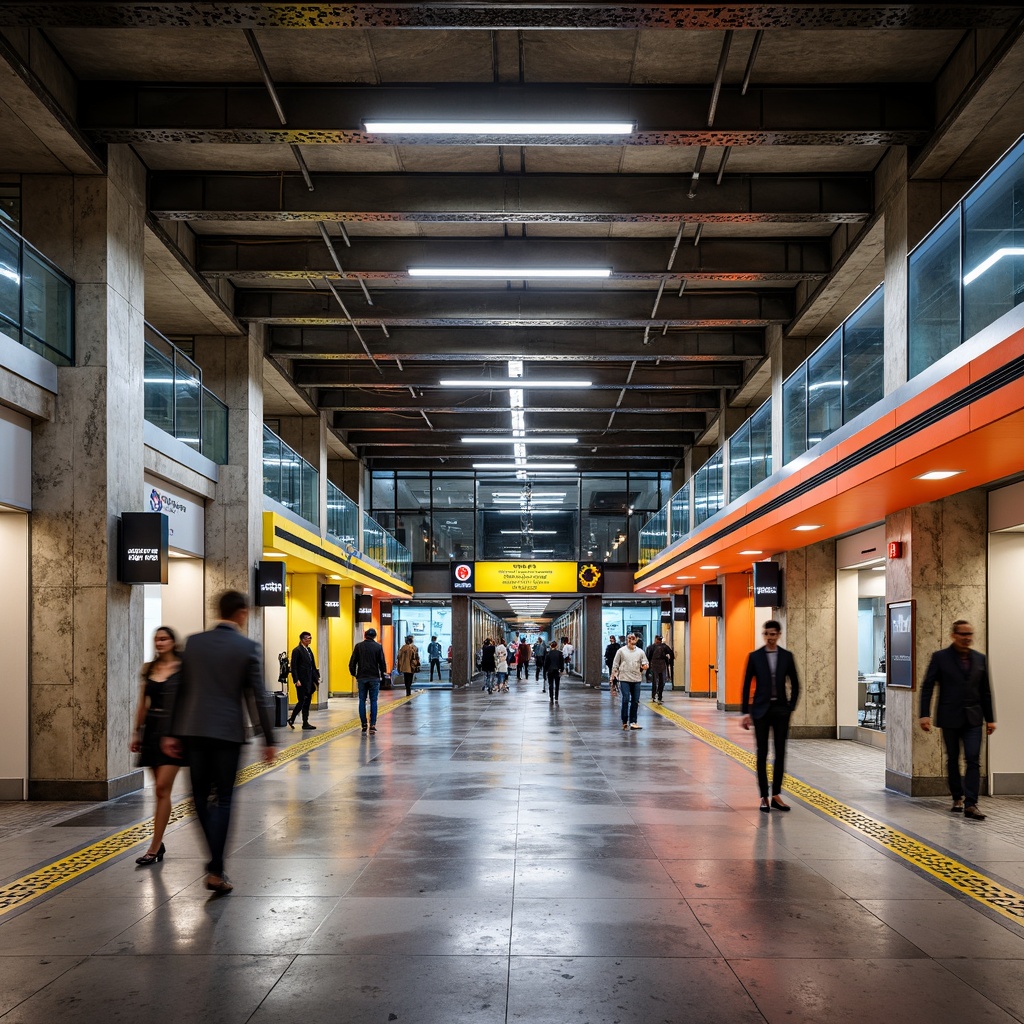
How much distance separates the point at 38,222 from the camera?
10250 mm

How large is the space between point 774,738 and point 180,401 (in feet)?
28.5

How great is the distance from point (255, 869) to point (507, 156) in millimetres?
7617

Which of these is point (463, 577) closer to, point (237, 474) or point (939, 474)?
point (237, 474)

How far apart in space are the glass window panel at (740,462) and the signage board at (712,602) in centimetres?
661

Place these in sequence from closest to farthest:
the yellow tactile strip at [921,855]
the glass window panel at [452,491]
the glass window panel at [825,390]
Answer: the yellow tactile strip at [921,855]
the glass window panel at [825,390]
the glass window panel at [452,491]

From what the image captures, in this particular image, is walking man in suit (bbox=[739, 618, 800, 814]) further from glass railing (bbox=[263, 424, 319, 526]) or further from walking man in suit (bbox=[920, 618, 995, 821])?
glass railing (bbox=[263, 424, 319, 526])

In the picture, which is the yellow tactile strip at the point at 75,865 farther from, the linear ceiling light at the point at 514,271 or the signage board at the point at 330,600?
the signage board at the point at 330,600

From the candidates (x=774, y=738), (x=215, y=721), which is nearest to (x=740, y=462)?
(x=774, y=738)

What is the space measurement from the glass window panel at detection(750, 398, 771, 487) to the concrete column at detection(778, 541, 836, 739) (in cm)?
186

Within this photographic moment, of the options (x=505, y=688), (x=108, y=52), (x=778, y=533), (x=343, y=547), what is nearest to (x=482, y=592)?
(x=505, y=688)

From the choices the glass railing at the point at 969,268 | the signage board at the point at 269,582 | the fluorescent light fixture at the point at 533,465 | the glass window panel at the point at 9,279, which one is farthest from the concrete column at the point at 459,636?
the glass railing at the point at 969,268

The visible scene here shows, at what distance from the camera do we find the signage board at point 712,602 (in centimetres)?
2403

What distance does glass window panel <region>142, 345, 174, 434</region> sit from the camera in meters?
11.9

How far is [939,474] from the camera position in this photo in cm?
885
